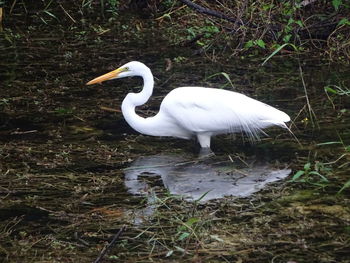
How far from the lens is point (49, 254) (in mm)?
4680

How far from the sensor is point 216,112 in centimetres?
666

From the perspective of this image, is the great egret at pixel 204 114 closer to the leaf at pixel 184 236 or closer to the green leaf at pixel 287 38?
the leaf at pixel 184 236

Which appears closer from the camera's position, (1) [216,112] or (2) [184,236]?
(2) [184,236]

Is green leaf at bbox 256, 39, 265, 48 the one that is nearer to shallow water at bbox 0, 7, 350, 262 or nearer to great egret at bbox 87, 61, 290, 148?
shallow water at bbox 0, 7, 350, 262

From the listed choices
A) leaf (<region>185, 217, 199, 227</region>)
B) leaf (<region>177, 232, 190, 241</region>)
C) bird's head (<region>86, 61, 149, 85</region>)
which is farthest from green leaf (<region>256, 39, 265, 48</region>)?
leaf (<region>177, 232, 190, 241</region>)

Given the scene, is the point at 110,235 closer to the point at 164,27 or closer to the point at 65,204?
the point at 65,204

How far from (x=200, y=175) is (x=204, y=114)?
26.4 inches

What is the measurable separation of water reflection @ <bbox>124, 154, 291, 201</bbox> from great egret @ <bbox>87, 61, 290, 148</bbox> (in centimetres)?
29

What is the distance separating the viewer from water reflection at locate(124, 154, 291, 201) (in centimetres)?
579

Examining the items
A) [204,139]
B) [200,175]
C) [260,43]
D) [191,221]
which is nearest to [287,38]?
[260,43]

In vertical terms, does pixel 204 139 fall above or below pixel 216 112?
below

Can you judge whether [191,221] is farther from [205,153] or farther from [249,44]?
[249,44]

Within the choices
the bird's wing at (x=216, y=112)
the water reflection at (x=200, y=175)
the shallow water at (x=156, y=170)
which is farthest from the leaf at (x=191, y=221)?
the bird's wing at (x=216, y=112)

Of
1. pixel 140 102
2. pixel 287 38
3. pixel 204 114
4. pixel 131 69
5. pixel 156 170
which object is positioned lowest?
pixel 156 170
